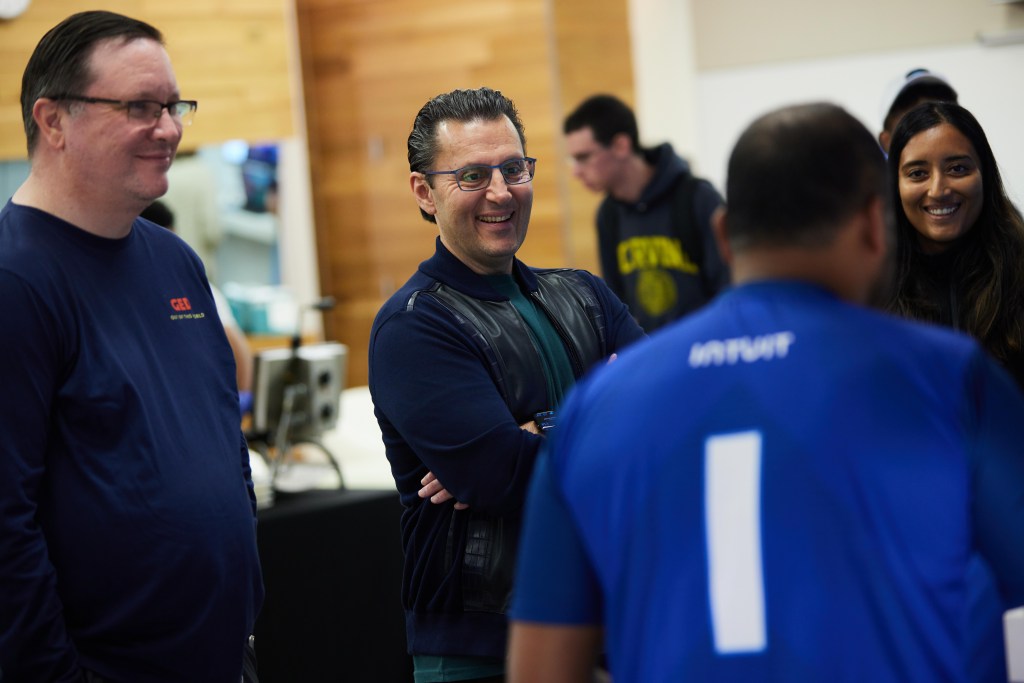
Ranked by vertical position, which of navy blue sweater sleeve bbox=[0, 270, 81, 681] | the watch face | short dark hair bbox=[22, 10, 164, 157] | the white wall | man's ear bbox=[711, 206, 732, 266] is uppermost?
the watch face

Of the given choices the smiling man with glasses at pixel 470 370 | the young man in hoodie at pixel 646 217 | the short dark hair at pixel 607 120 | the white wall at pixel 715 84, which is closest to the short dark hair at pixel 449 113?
the smiling man with glasses at pixel 470 370

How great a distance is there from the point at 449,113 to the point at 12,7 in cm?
586

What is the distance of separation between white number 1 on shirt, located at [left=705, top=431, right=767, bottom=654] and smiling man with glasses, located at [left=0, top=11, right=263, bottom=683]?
38.3 inches

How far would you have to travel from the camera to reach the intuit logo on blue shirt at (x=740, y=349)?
1018 mm

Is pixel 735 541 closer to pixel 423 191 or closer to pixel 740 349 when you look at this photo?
pixel 740 349

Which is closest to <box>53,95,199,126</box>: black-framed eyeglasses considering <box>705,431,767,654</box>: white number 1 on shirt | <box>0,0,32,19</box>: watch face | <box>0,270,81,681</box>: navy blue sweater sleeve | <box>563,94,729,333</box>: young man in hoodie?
<box>0,270,81,681</box>: navy blue sweater sleeve

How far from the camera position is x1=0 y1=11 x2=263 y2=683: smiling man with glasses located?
162cm

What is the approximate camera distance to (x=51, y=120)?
1768 mm

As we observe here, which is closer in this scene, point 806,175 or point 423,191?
point 806,175

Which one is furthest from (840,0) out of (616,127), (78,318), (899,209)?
(78,318)

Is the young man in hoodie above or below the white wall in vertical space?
below

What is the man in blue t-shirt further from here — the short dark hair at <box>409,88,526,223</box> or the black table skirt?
the black table skirt

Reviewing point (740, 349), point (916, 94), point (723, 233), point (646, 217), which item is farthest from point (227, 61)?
point (740, 349)

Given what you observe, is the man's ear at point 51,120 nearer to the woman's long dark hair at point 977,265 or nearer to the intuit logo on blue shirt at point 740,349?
the intuit logo on blue shirt at point 740,349
